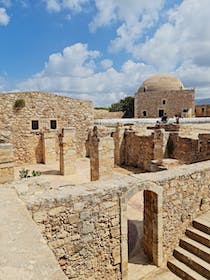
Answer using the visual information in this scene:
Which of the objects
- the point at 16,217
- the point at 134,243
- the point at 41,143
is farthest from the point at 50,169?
the point at 16,217

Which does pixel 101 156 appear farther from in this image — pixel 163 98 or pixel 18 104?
pixel 163 98

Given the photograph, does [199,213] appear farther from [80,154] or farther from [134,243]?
[80,154]

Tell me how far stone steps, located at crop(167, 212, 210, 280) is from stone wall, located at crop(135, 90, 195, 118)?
25734mm

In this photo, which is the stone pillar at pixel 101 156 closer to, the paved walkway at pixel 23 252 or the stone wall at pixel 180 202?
the stone wall at pixel 180 202

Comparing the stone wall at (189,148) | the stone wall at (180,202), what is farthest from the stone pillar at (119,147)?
the stone wall at (180,202)

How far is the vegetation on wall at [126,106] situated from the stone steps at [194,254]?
95.5 feet

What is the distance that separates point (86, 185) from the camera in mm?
4633

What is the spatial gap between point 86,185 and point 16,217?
191 cm

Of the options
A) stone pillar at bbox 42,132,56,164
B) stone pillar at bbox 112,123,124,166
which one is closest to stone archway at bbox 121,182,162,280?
stone pillar at bbox 112,123,124,166

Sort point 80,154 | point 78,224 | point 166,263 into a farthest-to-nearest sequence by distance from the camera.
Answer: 1. point 80,154
2. point 166,263
3. point 78,224

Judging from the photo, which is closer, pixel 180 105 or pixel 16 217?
pixel 16 217

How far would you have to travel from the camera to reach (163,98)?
30.7 metres

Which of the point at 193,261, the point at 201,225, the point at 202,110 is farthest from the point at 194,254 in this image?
the point at 202,110

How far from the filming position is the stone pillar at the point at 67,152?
38.5 ft
